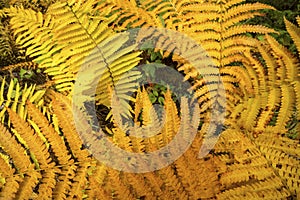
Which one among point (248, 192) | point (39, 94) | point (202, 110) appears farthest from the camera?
point (39, 94)

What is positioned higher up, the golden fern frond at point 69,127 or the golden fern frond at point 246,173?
the golden fern frond at point 69,127

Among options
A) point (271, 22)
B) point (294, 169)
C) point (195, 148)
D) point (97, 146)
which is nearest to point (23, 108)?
point (97, 146)

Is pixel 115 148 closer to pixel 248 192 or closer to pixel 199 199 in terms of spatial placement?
pixel 199 199

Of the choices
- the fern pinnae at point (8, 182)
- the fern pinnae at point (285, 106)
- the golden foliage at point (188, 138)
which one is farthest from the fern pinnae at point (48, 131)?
the fern pinnae at point (285, 106)

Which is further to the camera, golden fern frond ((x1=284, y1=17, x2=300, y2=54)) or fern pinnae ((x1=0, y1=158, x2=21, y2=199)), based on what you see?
golden fern frond ((x1=284, y1=17, x2=300, y2=54))

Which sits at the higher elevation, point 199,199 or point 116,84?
point 116,84

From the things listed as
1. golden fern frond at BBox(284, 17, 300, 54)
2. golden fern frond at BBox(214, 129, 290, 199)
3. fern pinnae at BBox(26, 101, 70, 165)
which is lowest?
golden fern frond at BBox(214, 129, 290, 199)

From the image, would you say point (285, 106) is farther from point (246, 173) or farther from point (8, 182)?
point (8, 182)

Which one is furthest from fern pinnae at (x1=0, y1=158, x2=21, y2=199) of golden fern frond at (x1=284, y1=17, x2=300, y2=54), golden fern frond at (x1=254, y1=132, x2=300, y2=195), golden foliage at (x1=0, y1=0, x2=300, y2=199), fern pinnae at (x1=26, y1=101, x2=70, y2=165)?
golden fern frond at (x1=284, y1=17, x2=300, y2=54)

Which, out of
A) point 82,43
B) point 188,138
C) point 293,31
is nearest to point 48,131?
point 188,138

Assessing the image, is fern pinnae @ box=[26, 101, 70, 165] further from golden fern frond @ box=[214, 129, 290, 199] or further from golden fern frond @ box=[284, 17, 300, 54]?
golden fern frond @ box=[284, 17, 300, 54]

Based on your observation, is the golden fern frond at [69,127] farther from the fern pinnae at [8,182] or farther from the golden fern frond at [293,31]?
the golden fern frond at [293,31]
